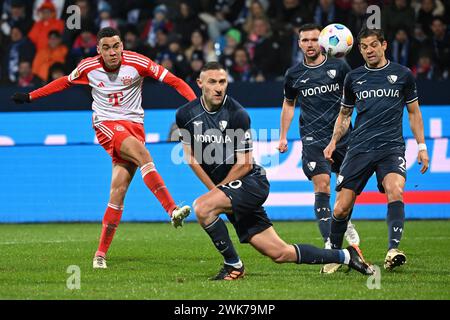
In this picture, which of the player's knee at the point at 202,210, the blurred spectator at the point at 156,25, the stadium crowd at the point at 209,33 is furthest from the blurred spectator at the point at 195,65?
the player's knee at the point at 202,210

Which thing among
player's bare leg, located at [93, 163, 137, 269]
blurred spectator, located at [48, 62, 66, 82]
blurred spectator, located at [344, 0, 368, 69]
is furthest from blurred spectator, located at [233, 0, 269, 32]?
player's bare leg, located at [93, 163, 137, 269]

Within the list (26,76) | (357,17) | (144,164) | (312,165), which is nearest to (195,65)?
(357,17)

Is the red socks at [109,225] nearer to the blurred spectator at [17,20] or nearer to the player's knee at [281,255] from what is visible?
the player's knee at [281,255]

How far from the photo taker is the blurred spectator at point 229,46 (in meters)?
16.1

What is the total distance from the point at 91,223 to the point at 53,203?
65 centimetres

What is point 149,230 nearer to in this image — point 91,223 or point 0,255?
point 91,223

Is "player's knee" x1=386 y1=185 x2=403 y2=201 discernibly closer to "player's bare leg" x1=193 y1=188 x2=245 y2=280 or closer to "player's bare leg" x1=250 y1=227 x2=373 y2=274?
"player's bare leg" x1=250 y1=227 x2=373 y2=274

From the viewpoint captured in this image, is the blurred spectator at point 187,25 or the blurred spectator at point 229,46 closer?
the blurred spectator at point 229,46

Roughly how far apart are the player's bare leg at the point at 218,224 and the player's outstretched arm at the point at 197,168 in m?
0.12

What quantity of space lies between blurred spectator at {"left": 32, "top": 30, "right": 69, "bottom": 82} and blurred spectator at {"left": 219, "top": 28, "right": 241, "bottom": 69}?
2794mm

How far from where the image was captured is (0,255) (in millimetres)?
9906

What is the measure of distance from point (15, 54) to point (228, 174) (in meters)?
10.3
